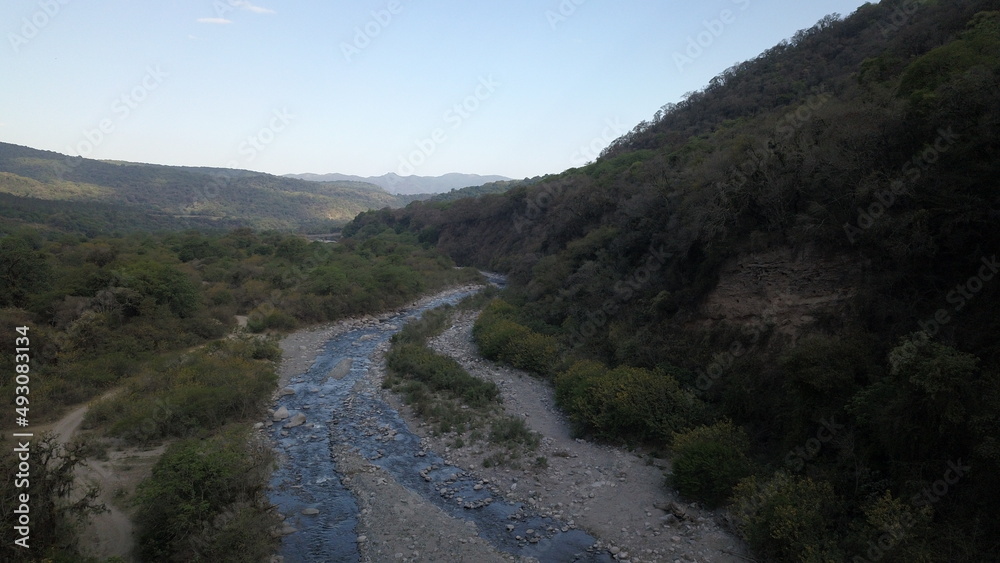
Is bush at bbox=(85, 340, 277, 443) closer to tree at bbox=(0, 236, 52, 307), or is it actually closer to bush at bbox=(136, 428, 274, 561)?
bush at bbox=(136, 428, 274, 561)

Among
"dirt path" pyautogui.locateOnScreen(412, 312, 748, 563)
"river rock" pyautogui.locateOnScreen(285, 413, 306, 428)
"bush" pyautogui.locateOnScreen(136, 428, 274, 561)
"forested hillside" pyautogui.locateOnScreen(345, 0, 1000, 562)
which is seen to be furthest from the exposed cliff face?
"river rock" pyautogui.locateOnScreen(285, 413, 306, 428)

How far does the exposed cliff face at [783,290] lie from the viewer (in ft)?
38.9

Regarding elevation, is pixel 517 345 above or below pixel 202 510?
above

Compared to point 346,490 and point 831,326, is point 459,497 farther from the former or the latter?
point 831,326

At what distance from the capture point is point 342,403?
17500 mm

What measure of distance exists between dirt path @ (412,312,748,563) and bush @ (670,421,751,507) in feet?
1.25

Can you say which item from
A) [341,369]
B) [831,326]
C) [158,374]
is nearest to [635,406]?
[831,326]

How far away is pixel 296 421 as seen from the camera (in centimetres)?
1562

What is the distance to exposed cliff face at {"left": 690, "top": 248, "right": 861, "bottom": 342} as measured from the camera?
11.9 metres

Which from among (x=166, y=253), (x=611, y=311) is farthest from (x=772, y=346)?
(x=166, y=253)

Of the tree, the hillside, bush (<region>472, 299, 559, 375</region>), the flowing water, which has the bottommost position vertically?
the flowing water

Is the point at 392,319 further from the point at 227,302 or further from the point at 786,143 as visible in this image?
the point at 786,143

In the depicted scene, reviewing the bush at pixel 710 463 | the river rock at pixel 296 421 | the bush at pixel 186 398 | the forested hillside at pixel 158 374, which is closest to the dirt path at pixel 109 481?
the forested hillside at pixel 158 374

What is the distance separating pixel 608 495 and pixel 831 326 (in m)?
6.19
